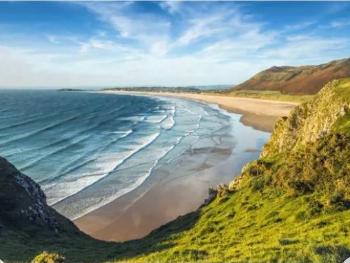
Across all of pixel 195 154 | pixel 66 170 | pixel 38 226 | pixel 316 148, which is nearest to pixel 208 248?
pixel 316 148

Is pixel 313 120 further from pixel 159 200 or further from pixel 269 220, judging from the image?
pixel 159 200

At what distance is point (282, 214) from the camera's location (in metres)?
18.2

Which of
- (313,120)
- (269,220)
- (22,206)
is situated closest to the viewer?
(269,220)

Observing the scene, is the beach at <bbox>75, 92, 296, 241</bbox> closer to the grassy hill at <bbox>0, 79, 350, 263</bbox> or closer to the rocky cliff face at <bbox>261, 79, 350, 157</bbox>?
the grassy hill at <bbox>0, 79, 350, 263</bbox>

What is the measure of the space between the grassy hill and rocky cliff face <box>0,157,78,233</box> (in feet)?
2.98

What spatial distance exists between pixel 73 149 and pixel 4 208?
→ 3909cm

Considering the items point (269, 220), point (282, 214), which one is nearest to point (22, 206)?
point (269, 220)

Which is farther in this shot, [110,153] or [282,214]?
[110,153]

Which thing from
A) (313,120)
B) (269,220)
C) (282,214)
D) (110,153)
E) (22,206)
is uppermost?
(313,120)

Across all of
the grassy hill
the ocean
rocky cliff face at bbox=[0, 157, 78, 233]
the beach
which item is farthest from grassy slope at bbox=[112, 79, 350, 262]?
the ocean

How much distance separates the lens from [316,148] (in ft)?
69.1

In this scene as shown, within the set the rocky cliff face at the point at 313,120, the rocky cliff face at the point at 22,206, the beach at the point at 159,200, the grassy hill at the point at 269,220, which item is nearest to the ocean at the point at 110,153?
the beach at the point at 159,200

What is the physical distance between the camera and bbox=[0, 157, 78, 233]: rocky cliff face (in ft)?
76.4

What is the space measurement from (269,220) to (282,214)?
0.59m
